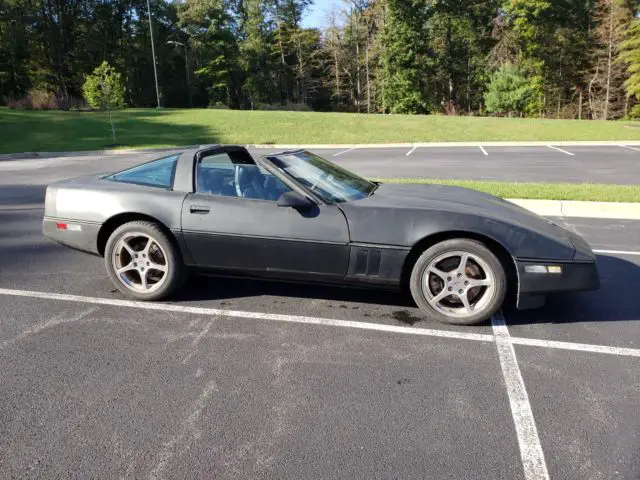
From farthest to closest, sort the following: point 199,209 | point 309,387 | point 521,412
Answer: point 199,209 → point 309,387 → point 521,412

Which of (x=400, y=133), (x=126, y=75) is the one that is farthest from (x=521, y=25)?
(x=126, y=75)

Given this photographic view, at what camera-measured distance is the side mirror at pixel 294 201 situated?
3455 millimetres

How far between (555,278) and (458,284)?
645 millimetres

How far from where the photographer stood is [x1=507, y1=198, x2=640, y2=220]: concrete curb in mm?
7020

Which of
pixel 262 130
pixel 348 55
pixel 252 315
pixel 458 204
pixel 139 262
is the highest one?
pixel 348 55

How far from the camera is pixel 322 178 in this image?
3951 mm

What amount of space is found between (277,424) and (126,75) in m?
61.3

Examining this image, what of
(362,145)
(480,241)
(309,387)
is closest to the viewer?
(309,387)

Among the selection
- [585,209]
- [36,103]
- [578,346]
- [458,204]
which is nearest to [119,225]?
[458,204]

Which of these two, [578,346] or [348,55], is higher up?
[348,55]

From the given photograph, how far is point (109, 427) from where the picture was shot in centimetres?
236

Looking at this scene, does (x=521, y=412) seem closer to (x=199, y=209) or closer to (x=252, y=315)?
(x=252, y=315)

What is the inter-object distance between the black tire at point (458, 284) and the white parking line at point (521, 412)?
0.73 feet

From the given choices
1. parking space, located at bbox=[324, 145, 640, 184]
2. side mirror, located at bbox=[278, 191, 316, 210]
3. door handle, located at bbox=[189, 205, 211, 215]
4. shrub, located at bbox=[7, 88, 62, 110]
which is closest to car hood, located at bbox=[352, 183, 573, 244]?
side mirror, located at bbox=[278, 191, 316, 210]
